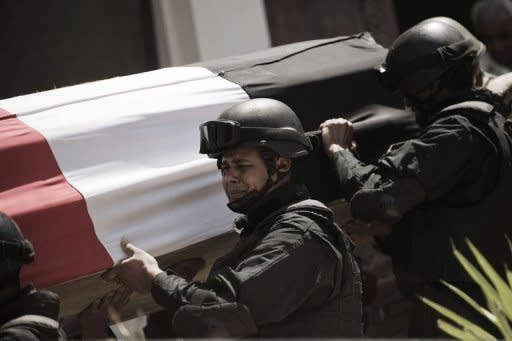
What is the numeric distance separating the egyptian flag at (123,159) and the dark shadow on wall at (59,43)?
3.11m

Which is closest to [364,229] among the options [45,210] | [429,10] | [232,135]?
[232,135]

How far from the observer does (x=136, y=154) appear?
11.0 feet

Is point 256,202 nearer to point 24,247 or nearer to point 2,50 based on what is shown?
point 24,247

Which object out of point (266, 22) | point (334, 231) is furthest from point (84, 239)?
point (266, 22)

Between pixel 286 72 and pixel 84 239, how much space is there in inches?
41.1

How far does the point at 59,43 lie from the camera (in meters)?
6.90

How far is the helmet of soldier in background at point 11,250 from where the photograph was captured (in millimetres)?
2730

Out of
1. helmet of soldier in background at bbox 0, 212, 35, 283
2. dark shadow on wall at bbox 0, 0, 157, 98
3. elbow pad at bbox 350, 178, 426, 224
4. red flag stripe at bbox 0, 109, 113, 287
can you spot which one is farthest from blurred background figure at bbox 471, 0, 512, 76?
helmet of soldier in background at bbox 0, 212, 35, 283

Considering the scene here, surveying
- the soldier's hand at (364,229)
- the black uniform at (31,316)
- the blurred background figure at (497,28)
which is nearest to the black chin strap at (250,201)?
the black uniform at (31,316)

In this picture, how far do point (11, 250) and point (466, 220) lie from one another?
161 cm

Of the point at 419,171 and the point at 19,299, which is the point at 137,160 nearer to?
the point at 19,299

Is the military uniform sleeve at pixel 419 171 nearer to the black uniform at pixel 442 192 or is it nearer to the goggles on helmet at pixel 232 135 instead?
the black uniform at pixel 442 192

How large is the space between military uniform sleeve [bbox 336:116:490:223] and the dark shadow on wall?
3.48 m

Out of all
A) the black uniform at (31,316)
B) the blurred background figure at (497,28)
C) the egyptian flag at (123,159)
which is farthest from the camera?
the blurred background figure at (497,28)
